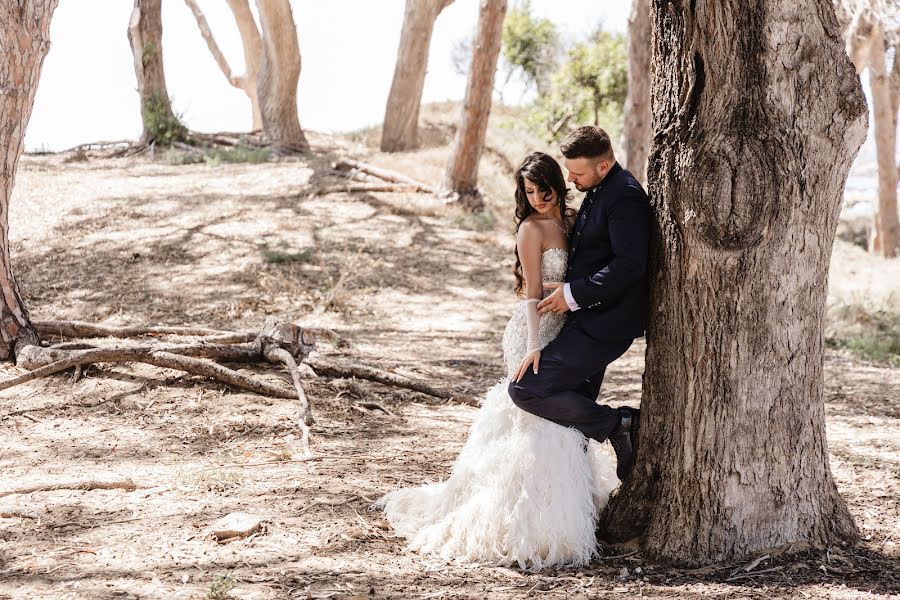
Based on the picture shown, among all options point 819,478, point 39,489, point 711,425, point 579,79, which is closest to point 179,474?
point 39,489

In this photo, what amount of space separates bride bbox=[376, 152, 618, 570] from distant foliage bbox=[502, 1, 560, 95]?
26.1 meters

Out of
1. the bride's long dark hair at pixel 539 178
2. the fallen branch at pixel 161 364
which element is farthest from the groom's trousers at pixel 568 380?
the fallen branch at pixel 161 364

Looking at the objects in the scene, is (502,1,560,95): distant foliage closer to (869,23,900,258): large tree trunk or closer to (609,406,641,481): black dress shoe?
(869,23,900,258): large tree trunk

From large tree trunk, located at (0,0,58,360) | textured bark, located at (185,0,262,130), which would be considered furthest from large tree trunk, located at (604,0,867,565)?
textured bark, located at (185,0,262,130)

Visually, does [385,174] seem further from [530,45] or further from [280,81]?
[530,45]

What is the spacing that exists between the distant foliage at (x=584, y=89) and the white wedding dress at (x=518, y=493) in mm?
18090

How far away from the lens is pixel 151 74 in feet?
48.5

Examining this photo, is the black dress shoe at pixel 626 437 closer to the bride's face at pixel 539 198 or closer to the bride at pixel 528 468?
the bride at pixel 528 468

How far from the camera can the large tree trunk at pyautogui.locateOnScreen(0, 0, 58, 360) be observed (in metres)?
5.80

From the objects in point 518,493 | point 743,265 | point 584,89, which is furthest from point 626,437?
point 584,89

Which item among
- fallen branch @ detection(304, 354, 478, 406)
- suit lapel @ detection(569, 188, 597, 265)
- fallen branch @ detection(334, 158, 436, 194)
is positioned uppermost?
fallen branch @ detection(334, 158, 436, 194)

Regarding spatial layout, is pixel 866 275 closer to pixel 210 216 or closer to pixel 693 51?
pixel 210 216

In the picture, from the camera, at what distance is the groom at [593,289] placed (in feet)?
11.1

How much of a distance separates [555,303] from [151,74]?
519 inches
